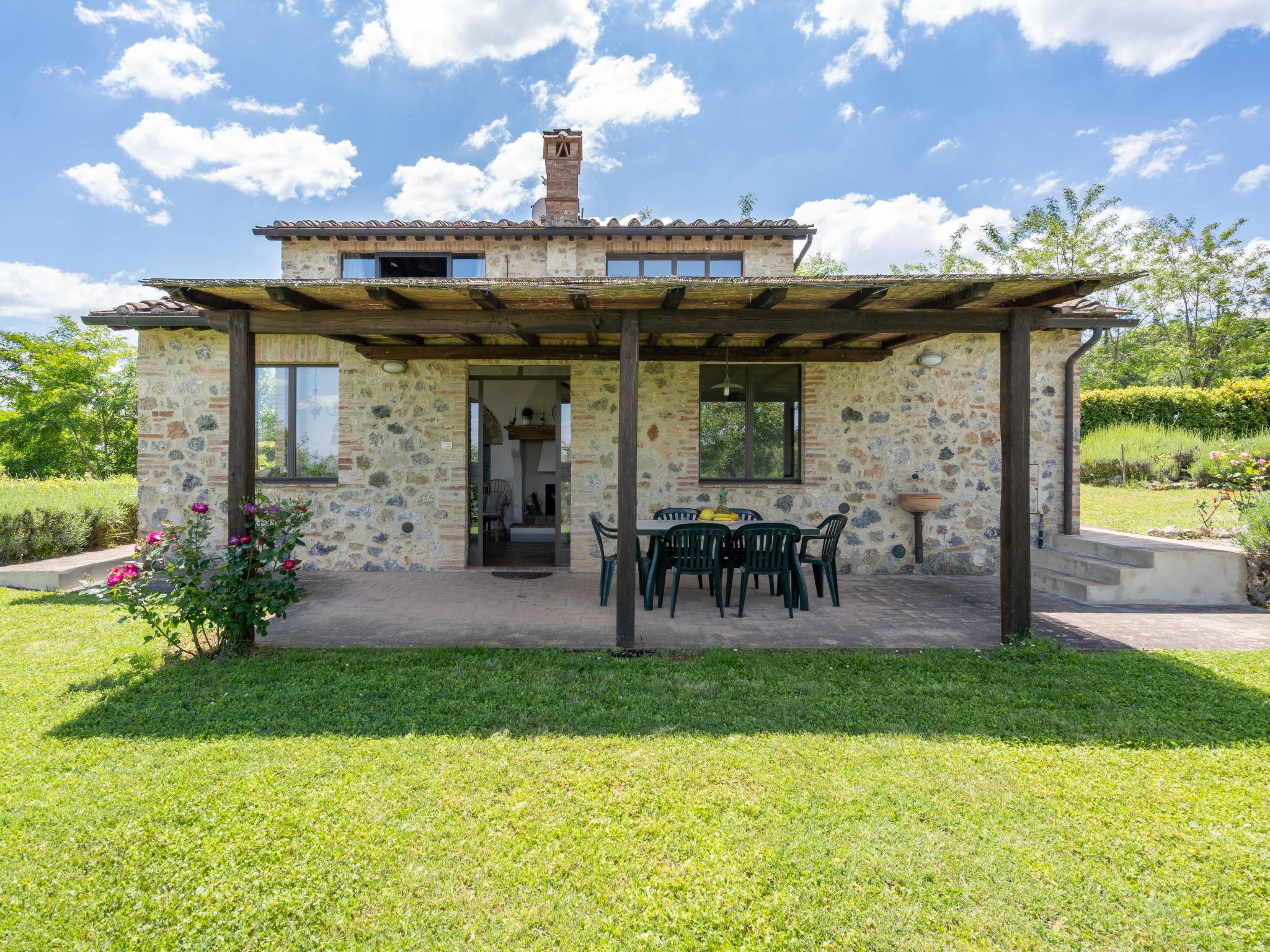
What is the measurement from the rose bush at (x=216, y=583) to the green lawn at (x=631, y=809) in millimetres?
346

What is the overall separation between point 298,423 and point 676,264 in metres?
5.43

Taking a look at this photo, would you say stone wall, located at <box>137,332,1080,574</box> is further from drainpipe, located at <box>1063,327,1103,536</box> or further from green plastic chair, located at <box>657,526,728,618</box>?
green plastic chair, located at <box>657,526,728,618</box>

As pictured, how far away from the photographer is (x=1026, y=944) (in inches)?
68.6

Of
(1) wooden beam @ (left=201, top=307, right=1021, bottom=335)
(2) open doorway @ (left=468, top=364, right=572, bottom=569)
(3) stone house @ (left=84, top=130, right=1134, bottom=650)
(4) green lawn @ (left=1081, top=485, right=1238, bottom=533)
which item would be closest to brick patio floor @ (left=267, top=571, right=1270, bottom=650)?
(3) stone house @ (left=84, top=130, right=1134, bottom=650)

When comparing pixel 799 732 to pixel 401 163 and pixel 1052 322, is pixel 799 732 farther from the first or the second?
pixel 401 163

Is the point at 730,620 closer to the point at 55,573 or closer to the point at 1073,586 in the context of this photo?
the point at 1073,586

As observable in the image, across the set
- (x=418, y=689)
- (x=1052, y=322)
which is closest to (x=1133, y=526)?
(x=1052, y=322)

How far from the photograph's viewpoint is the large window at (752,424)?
295 inches

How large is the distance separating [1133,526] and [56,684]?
11340 mm

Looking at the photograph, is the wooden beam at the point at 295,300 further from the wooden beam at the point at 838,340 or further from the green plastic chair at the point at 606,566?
the wooden beam at the point at 838,340

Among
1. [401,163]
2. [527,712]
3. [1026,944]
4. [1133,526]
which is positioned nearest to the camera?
[1026,944]

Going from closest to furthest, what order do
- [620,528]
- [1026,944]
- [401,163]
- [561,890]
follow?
[1026,944] < [561,890] < [620,528] < [401,163]

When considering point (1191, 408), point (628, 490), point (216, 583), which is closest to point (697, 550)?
point (628, 490)

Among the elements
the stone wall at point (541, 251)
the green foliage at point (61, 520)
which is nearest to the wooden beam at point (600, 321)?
the stone wall at point (541, 251)
